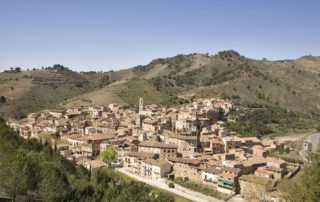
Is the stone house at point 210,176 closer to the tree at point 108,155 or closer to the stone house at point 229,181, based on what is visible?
the stone house at point 229,181

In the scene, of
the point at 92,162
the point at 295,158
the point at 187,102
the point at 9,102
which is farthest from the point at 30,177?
the point at 9,102

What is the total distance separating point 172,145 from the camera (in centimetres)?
4659

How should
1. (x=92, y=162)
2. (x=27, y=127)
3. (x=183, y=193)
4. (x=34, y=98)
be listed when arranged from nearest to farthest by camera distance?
(x=183, y=193)
(x=92, y=162)
(x=27, y=127)
(x=34, y=98)

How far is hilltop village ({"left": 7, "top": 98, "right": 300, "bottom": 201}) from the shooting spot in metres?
37.8

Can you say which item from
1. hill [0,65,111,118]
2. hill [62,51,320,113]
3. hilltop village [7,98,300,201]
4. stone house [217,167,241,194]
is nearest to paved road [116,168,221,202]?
hilltop village [7,98,300,201]

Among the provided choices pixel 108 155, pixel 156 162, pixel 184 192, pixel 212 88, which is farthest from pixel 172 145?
pixel 212 88

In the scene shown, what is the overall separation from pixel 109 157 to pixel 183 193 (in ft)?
39.1

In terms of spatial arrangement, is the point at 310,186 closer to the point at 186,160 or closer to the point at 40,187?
the point at 40,187

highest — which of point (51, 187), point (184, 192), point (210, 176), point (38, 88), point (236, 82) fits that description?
point (236, 82)

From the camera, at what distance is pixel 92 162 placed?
4491cm

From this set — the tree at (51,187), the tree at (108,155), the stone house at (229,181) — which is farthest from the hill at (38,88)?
the tree at (51,187)

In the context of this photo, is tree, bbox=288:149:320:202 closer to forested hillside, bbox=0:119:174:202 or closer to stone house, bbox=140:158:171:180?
forested hillside, bbox=0:119:174:202

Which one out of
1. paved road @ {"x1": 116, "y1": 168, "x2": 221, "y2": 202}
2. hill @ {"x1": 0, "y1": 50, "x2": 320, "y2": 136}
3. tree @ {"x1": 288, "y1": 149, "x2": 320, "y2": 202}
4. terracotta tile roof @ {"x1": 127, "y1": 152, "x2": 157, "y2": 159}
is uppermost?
hill @ {"x1": 0, "y1": 50, "x2": 320, "y2": 136}

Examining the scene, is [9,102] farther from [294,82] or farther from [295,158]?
[294,82]
